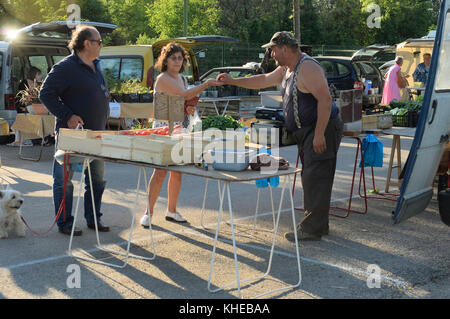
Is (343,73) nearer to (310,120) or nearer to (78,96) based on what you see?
(310,120)

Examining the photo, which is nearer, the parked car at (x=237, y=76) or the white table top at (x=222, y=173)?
the white table top at (x=222, y=173)

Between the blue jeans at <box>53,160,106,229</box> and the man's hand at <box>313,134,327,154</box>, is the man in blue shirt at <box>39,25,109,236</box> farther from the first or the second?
the man's hand at <box>313,134,327,154</box>

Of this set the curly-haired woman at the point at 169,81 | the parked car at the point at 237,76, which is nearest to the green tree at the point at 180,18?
the parked car at the point at 237,76

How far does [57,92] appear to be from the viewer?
18.2ft

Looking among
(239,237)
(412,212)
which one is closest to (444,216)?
(412,212)

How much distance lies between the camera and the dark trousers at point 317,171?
550 centimetres

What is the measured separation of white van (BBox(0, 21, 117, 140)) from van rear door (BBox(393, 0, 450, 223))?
27.1ft

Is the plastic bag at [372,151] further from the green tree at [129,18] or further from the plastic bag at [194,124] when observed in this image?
the green tree at [129,18]

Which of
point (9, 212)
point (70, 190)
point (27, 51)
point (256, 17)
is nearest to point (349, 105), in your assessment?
point (70, 190)

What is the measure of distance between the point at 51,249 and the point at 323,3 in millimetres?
42545

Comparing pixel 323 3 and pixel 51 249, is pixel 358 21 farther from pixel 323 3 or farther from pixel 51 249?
pixel 51 249

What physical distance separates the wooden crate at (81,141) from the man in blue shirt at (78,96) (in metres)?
0.34
